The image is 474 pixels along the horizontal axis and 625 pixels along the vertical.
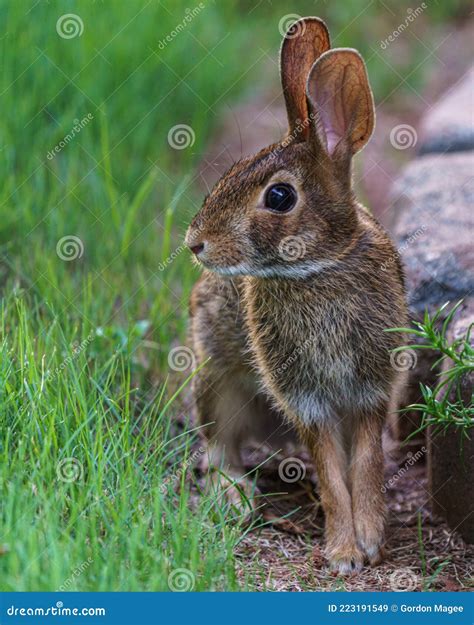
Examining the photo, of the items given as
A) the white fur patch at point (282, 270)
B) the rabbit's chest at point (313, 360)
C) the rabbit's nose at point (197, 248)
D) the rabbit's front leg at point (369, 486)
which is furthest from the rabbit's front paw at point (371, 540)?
the rabbit's nose at point (197, 248)

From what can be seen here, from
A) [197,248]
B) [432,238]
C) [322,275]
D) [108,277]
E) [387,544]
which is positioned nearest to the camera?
[197,248]

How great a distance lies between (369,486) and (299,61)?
63.2 inches

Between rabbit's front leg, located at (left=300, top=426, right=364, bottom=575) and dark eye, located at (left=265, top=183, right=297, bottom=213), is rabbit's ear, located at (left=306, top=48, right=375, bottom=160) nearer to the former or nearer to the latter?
dark eye, located at (left=265, top=183, right=297, bottom=213)

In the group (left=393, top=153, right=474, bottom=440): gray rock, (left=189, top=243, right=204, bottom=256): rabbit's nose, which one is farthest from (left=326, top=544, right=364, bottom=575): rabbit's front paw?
(left=189, top=243, right=204, bottom=256): rabbit's nose

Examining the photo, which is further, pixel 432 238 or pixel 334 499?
pixel 432 238

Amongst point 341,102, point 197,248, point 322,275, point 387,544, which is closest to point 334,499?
point 387,544

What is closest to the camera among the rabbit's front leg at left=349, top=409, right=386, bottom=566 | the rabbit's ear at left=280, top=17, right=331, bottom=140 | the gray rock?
the rabbit's ear at left=280, top=17, right=331, bottom=140

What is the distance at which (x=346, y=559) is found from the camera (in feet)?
13.1

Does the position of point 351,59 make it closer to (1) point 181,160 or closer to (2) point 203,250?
(2) point 203,250

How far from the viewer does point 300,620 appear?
10.8 feet

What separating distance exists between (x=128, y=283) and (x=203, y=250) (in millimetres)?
1788

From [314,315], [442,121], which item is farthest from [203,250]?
[442,121]

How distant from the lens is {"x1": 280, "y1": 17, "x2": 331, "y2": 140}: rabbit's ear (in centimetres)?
394

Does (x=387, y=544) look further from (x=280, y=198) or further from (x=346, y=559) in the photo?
(x=280, y=198)
